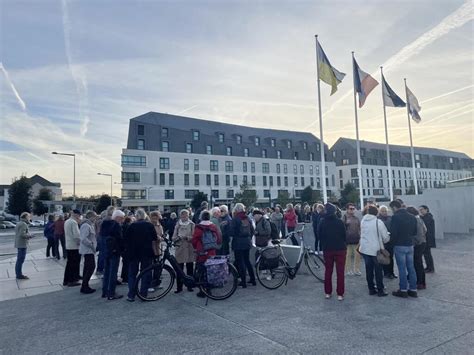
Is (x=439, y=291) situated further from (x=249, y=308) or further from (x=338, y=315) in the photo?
(x=249, y=308)

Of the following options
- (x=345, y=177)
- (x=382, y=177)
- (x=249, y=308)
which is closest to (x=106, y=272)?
(x=249, y=308)

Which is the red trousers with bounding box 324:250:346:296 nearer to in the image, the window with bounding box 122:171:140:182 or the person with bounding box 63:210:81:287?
the person with bounding box 63:210:81:287

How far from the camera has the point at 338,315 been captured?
5379mm

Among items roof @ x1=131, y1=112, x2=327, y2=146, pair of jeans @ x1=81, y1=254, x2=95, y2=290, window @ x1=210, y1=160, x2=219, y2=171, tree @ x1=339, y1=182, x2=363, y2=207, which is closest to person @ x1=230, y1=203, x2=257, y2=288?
pair of jeans @ x1=81, y1=254, x2=95, y2=290

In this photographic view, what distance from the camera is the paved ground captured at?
14.1ft

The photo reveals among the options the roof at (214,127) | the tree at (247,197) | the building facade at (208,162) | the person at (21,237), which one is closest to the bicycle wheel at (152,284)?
the person at (21,237)

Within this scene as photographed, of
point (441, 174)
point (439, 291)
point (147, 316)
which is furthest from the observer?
point (441, 174)

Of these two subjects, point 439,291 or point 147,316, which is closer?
point 147,316

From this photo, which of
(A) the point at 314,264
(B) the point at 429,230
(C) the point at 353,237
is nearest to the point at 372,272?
(A) the point at 314,264

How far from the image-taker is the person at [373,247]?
646 centimetres

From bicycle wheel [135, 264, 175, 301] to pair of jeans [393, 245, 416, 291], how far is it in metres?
4.68

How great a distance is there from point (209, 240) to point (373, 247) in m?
3.37

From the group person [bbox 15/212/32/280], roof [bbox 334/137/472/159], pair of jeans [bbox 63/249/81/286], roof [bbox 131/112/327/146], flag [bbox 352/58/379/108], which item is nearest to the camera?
pair of jeans [bbox 63/249/81/286]

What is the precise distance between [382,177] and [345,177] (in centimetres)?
1068
